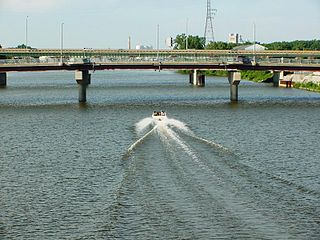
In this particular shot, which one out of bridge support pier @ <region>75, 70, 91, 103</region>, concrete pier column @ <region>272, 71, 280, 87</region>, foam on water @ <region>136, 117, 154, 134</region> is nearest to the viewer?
foam on water @ <region>136, 117, 154, 134</region>

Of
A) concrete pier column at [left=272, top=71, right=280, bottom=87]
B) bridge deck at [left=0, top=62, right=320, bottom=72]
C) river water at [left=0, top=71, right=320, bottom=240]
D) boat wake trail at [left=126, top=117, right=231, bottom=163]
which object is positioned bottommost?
river water at [left=0, top=71, right=320, bottom=240]

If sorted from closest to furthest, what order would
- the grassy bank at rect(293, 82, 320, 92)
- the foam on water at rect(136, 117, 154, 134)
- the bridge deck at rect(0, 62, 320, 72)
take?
1. the foam on water at rect(136, 117, 154, 134)
2. the bridge deck at rect(0, 62, 320, 72)
3. the grassy bank at rect(293, 82, 320, 92)

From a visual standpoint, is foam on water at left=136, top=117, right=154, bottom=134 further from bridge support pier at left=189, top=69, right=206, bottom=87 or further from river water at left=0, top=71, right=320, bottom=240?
bridge support pier at left=189, top=69, right=206, bottom=87

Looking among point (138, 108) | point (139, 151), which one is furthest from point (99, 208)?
point (138, 108)

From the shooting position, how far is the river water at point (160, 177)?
111ft

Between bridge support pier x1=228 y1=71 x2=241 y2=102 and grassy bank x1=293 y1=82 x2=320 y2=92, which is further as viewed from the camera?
grassy bank x1=293 y1=82 x2=320 y2=92

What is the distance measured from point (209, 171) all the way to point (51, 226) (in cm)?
1519

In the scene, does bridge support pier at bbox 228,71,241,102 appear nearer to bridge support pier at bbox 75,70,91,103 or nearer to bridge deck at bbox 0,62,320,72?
bridge deck at bbox 0,62,320,72

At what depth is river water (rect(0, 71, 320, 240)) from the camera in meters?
33.8

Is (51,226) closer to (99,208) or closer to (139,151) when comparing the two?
(99,208)

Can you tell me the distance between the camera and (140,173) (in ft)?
151

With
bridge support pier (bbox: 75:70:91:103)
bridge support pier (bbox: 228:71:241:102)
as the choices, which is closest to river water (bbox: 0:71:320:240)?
bridge support pier (bbox: 75:70:91:103)

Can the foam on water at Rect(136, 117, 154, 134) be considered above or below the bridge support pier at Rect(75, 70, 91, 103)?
below

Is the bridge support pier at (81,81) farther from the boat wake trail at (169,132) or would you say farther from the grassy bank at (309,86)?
the grassy bank at (309,86)
